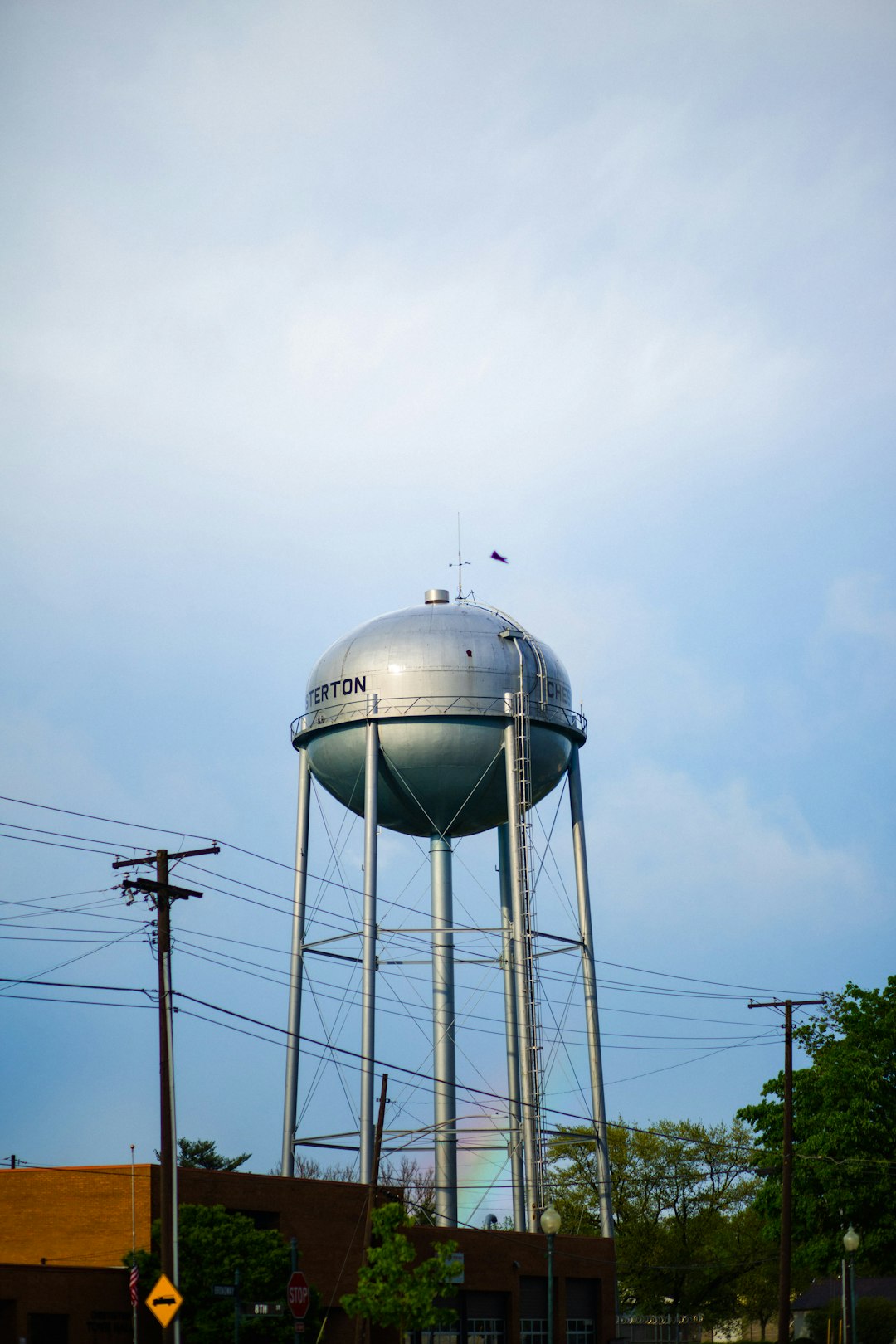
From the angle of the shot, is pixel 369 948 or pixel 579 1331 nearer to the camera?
pixel 369 948

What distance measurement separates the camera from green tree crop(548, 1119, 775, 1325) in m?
68.1

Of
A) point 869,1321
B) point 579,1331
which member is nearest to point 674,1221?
point 869,1321

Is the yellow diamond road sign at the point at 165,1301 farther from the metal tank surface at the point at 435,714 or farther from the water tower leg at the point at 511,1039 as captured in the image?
the metal tank surface at the point at 435,714

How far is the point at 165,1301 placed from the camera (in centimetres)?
2441

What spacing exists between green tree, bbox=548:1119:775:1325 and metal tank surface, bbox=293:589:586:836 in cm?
3067

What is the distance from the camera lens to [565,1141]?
1577 inches

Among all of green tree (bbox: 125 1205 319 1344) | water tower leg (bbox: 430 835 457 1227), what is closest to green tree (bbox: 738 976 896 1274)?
water tower leg (bbox: 430 835 457 1227)

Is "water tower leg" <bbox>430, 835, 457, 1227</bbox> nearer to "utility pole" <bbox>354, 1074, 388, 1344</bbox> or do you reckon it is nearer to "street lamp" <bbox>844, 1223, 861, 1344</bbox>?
"utility pole" <bbox>354, 1074, 388, 1344</bbox>

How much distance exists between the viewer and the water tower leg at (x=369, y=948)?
1421 inches

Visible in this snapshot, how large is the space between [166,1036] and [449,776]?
50.3 ft

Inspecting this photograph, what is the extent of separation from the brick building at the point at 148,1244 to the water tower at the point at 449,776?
1583 millimetres

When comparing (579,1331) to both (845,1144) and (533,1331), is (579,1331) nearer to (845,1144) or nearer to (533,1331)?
(533,1331)

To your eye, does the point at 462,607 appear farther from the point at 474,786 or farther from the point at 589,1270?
the point at 589,1270

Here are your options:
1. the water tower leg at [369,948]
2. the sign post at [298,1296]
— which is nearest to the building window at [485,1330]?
the water tower leg at [369,948]
